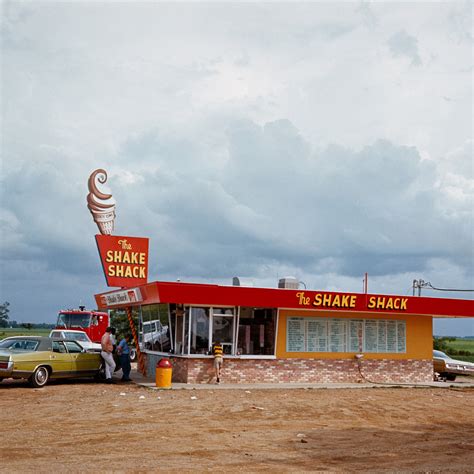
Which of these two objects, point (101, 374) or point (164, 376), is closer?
point (164, 376)

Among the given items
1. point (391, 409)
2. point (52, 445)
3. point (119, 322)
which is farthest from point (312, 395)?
point (119, 322)

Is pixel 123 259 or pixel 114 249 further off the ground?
pixel 114 249

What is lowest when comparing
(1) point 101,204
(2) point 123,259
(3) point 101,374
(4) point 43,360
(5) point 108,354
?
(3) point 101,374

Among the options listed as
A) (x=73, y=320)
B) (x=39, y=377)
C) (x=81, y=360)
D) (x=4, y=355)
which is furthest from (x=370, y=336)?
(x=73, y=320)

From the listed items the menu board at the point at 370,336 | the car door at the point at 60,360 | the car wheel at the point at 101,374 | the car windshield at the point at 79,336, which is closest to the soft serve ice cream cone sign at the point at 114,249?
the car wheel at the point at 101,374

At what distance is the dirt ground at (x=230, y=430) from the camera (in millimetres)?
11048

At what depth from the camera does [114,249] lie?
26141 millimetres

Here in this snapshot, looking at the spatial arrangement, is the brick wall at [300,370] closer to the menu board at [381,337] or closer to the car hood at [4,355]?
the menu board at [381,337]

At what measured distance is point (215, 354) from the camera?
23516mm

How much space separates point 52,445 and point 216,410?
5793 mm

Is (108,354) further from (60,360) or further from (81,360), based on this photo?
(60,360)

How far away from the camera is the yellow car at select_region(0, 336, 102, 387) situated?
819 inches

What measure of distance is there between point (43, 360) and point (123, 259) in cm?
579

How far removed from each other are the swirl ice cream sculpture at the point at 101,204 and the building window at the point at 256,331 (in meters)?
6.30
